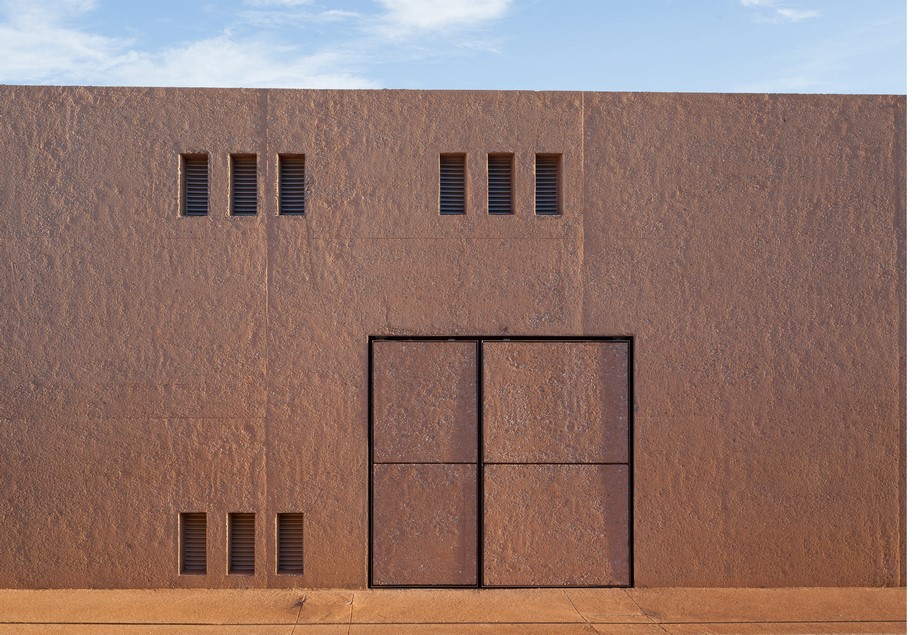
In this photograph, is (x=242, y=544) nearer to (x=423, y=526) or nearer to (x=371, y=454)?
(x=371, y=454)

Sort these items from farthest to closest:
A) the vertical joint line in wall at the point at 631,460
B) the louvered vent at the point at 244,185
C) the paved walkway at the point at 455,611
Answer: the louvered vent at the point at 244,185 → the vertical joint line in wall at the point at 631,460 → the paved walkway at the point at 455,611

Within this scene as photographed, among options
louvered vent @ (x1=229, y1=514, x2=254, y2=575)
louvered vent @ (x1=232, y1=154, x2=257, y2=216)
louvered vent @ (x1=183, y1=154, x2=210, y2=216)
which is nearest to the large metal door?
louvered vent @ (x1=229, y1=514, x2=254, y2=575)

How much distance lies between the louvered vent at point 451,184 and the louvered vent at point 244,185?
1626mm

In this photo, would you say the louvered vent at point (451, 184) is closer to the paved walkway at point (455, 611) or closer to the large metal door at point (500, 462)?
the large metal door at point (500, 462)

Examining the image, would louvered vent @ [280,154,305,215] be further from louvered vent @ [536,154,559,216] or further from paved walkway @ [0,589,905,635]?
paved walkway @ [0,589,905,635]

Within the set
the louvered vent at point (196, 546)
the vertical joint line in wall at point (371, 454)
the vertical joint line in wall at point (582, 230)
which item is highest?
the vertical joint line in wall at point (582, 230)

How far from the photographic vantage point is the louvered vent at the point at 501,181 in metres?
7.36

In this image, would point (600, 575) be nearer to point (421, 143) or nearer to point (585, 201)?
Answer: point (585, 201)

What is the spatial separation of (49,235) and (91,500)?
2.26 meters

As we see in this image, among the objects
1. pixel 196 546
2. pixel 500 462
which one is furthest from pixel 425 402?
pixel 196 546

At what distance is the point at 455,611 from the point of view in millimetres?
6617

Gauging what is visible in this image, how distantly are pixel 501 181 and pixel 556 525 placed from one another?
301cm

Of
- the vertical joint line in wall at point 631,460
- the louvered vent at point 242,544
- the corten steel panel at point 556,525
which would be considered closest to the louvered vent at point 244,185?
the louvered vent at point 242,544

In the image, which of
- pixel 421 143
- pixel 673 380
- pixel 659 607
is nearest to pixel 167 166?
pixel 421 143
